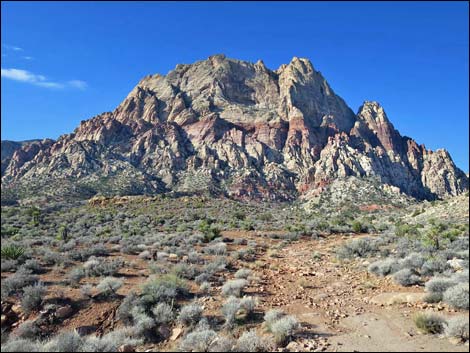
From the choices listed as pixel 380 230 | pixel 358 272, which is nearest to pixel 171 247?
pixel 358 272

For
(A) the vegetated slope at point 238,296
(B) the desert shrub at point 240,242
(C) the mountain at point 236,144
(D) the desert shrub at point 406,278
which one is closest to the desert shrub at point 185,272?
(A) the vegetated slope at point 238,296

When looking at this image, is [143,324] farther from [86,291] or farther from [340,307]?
[340,307]

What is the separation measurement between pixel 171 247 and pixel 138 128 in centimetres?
12155

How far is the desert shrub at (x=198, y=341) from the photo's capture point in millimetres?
8712

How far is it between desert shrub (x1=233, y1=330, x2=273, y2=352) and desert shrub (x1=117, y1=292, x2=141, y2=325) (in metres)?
3.84

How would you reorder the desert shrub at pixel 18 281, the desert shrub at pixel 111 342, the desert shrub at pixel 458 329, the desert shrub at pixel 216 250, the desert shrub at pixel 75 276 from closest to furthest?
the desert shrub at pixel 458 329 < the desert shrub at pixel 111 342 < the desert shrub at pixel 18 281 < the desert shrub at pixel 75 276 < the desert shrub at pixel 216 250

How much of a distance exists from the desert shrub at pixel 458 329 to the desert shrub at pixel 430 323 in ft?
0.98

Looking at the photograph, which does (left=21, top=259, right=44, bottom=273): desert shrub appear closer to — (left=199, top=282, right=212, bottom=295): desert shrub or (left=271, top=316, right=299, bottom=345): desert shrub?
(left=199, top=282, right=212, bottom=295): desert shrub

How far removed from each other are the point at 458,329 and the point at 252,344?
451cm

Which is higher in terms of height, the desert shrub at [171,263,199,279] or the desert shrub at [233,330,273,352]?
the desert shrub at [171,263,199,279]

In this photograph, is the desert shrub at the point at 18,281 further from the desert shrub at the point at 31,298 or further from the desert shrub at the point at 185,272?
the desert shrub at the point at 185,272

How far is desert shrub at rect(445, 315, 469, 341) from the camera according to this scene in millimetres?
7660

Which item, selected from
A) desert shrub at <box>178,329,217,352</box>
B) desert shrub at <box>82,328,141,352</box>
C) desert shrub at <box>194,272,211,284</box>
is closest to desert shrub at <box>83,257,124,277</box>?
desert shrub at <box>194,272,211,284</box>

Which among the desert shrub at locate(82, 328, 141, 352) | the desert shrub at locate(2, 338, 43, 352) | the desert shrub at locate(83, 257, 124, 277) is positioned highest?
the desert shrub at locate(83, 257, 124, 277)
